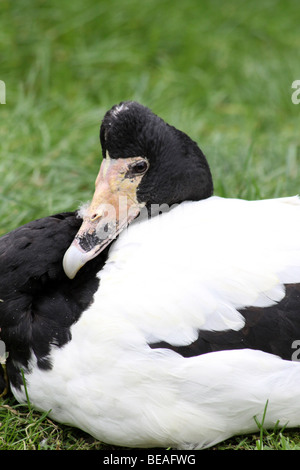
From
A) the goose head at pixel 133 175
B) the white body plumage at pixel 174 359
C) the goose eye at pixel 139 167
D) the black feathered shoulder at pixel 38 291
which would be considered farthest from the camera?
the goose eye at pixel 139 167

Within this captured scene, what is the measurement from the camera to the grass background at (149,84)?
409 cm

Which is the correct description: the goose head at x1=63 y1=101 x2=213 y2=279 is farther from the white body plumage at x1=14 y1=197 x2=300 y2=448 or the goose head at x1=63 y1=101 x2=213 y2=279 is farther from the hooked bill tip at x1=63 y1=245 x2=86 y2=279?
the white body plumage at x1=14 y1=197 x2=300 y2=448

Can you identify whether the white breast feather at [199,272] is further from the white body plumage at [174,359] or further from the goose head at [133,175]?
the goose head at [133,175]

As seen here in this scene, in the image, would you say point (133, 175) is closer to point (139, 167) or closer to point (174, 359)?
point (139, 167)

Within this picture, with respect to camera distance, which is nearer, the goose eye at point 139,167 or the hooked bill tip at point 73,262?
the hooked bill tip at point 73,262

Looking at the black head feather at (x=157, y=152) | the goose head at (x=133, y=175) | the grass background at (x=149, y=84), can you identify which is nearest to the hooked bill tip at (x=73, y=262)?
the goose head at (x=133, y=175)

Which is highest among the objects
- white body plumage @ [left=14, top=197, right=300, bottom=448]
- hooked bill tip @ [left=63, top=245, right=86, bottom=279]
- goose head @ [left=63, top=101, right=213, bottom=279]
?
goose head @ [left=63, top=101, right=213, bottom=279]

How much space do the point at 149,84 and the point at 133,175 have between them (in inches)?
96.4

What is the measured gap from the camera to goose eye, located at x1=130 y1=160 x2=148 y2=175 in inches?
113

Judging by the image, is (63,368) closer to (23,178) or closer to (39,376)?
(39,376)

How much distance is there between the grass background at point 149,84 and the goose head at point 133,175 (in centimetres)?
81

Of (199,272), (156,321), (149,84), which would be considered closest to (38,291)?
(156,321)

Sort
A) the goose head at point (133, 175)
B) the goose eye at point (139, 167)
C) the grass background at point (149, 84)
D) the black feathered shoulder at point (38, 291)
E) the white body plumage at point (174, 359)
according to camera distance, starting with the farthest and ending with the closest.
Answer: the grass background at point (149, 84), the goose eye at point (139, 167), the goose head at point (133, 175), the black feathered shoulder at point (38, 291), the white body plumage at point (174, 359)

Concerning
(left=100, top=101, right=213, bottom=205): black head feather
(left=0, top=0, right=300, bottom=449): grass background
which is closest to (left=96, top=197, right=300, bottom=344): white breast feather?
(left=100, top=101, right=213, bottom=205): black head feather
